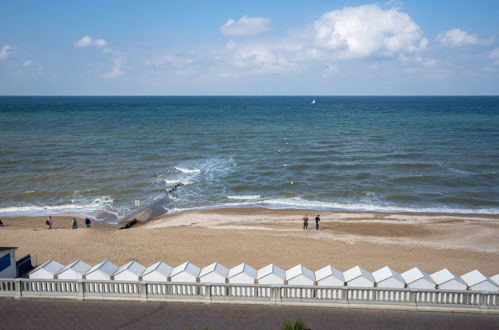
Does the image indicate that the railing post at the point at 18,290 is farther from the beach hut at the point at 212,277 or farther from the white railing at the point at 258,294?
the beach hut at the point at 212,277

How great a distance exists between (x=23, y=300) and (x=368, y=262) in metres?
15.2

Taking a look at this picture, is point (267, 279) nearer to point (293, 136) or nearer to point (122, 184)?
point (122, 184)

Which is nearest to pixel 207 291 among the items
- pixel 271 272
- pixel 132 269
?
pixel 271 272

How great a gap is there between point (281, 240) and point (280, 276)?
11240mm

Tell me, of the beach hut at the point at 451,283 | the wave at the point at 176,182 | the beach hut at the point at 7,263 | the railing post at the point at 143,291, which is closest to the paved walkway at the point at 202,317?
the railing post at the point at 143,291

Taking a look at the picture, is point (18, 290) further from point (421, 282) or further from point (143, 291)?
point (421, 282)

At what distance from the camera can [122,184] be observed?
132 feet

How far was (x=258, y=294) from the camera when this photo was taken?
38.1ft

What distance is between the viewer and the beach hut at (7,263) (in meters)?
13.6

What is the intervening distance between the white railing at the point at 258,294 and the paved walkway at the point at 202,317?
0.77 ft

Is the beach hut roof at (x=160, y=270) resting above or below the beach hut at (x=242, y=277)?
above

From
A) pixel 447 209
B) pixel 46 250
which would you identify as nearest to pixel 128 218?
pixel 46 250

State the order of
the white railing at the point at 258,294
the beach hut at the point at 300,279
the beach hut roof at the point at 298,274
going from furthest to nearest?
1. the beach hut roof at the point at 298,274
2. the beach hut at the point at 300,279
3. the white railing at the point at 258,294

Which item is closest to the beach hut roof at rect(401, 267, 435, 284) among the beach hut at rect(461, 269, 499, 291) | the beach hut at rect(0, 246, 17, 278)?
the beach hut at rect(461, 269, 499, 291)
